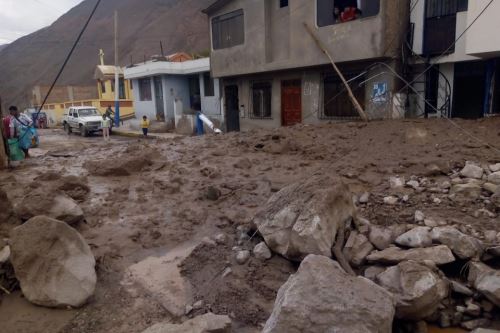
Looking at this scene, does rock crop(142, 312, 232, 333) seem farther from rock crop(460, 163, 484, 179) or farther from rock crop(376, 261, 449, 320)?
rock crop(460, 163, 484, 179)

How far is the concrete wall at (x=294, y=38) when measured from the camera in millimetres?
12297

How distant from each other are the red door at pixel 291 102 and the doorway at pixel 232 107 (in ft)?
11.0

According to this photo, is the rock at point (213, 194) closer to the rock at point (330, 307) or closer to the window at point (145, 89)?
the rock at point (330, 307)

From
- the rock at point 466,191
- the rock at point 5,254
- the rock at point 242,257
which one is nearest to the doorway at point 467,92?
the rock at point 466,191

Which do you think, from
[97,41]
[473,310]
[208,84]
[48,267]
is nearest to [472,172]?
[473,310]

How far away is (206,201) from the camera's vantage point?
22.4ft

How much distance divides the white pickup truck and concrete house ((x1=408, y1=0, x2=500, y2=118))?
18359mm

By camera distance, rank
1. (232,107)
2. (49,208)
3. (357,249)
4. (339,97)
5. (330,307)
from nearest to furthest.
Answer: (330,307)
(357,249)
(49,208)
(339,97)
(232,107)

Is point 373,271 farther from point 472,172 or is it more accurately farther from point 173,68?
point 173,68

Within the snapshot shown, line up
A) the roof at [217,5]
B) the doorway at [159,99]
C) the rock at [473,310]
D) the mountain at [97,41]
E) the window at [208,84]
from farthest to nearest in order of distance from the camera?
the mountain at [97,41] < the doorway at [159,99] < the window at [208,84] < the roof at [217,5] < the rock at [473,310]

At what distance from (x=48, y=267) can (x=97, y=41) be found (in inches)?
3238

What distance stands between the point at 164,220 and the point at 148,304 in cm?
220

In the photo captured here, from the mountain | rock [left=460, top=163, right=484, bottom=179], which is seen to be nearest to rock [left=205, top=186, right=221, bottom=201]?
rock [left=460, top=163, right=484, bottom=179]

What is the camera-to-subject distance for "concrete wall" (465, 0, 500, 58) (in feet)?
31.0
